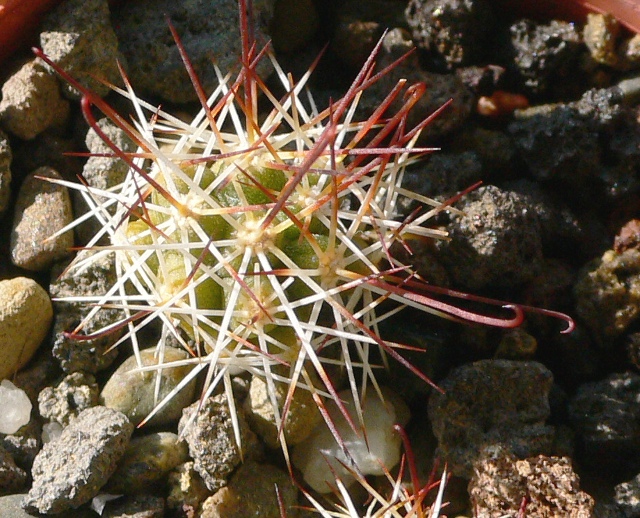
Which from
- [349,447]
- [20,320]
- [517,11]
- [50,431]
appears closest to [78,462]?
[50,431]

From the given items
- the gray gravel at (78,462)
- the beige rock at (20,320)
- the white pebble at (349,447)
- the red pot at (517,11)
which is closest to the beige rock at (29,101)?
the red pot at (517,11)

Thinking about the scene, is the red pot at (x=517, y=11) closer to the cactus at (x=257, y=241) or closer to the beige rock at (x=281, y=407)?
the cactus at (x=257, y=241)

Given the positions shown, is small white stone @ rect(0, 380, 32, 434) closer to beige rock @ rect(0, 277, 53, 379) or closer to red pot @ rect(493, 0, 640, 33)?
beige rock @ rect(0, 277, 53, 379)

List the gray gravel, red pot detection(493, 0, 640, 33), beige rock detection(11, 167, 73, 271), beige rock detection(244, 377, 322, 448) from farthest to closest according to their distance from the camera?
red pot detection(493, 0, 640, 33), beige rock detection(11, 167, 73, 271), beige rock detection(244, 377, 322, 448), the gray gravel

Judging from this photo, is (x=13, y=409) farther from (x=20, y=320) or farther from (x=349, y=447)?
(x=349, y=447)

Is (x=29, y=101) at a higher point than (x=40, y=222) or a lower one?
higher

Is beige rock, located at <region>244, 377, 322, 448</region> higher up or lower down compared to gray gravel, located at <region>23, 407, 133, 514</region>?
lower down

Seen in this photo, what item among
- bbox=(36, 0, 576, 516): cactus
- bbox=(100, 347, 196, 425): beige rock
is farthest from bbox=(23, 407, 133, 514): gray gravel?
bbox=(36, 0, 576, 516): cactus
